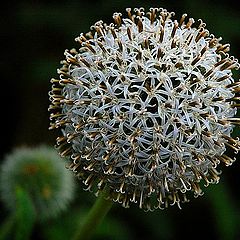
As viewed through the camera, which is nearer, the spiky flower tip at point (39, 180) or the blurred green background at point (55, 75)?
the spiky flower tip at point (39, 180)

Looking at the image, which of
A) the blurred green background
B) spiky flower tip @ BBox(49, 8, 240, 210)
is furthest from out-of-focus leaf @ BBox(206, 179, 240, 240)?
spiky flower tip @ BBox(49, 8, 240, 210)

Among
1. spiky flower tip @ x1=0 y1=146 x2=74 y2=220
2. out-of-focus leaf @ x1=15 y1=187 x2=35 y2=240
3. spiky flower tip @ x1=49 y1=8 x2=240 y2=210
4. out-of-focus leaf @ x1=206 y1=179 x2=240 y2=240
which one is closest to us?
spiky flower tip @ x1=49 y1=8 x2=240 y2=210

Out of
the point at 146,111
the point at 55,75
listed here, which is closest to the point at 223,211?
the point at 55,75

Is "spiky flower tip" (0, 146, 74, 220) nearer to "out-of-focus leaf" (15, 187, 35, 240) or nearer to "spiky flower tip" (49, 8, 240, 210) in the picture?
"out-of-focus leaf" (15, 187, 35, 240)

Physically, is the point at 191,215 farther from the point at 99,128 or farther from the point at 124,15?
the point at 99,128

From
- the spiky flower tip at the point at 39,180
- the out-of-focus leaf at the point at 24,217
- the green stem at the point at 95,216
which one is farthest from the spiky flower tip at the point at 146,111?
the spiky flower tip at the point at 39,180

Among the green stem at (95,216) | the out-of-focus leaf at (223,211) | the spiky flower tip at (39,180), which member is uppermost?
the out-of-focus leaf at (223,211)

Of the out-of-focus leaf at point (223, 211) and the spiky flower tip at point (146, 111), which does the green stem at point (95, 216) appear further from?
the out-of-focus leaf at point (223, 211)
